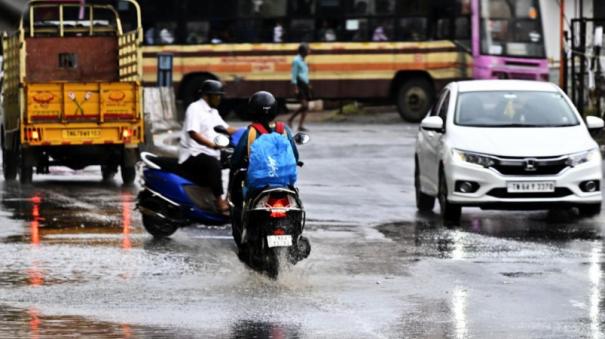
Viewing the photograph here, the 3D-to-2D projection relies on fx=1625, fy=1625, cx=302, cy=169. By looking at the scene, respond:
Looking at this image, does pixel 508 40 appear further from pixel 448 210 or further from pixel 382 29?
pixel 448 210

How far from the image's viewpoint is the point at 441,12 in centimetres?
3803

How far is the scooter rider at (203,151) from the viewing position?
14.8 metres

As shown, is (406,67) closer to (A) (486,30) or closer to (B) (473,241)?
(A) (486,30)

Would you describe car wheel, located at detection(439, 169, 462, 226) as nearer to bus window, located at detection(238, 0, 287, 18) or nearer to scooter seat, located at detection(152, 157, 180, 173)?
scooter seat, located at detection(152, 157, 180, 173)

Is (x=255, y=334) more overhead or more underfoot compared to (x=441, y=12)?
more underfoot

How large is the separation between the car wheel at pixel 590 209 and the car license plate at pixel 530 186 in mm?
621

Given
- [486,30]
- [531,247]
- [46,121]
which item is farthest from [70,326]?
[486,30]

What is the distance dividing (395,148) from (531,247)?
577 inches

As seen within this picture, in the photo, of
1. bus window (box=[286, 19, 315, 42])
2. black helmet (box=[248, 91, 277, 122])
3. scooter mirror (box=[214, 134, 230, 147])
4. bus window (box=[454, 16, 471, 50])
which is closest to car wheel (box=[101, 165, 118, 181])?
scooter mirror (box=[214, 134, 230, 147])

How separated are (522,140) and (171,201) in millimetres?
3785

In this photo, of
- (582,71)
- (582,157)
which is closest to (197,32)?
(582,71)

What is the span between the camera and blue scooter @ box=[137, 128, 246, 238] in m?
14.5

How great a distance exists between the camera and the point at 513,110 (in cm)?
1705

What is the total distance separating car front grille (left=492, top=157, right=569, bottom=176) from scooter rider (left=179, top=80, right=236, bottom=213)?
9.50ft
